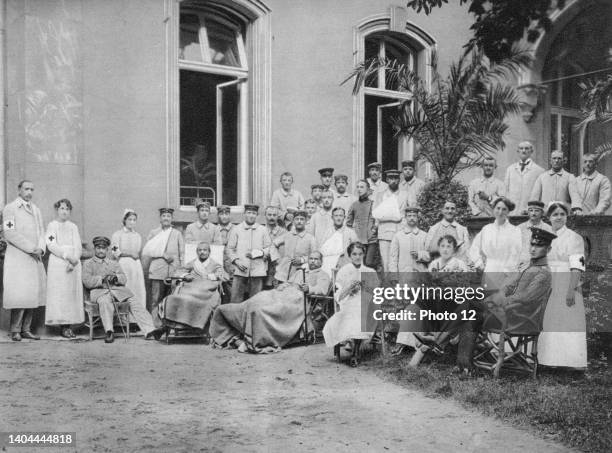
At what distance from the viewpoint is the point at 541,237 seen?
5844 millimetres

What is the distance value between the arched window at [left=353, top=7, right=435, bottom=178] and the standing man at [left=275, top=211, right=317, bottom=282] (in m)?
Result: 2.41

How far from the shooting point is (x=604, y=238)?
6906mm

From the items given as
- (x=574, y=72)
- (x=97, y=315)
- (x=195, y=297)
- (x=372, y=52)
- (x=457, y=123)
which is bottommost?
(x=97, y=315)

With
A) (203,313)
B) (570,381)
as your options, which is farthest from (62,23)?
(570,381)

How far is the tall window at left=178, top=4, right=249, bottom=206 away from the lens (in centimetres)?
963

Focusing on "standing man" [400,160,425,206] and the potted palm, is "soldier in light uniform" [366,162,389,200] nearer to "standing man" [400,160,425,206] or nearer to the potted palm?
"standing man" [400,160,425,206]

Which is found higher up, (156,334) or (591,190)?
(591,190)

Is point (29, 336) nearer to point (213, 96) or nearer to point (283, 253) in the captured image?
point (283, 253)

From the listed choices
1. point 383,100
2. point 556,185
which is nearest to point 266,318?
point 556,185

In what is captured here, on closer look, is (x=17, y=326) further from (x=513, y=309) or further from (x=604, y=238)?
(x=604, y=238)

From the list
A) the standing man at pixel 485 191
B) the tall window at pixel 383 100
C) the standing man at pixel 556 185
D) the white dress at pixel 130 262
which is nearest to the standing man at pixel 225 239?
the white dress at pixel 130 262

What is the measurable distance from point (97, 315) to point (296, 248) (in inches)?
98.1

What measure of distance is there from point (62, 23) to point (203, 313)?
3880 mm

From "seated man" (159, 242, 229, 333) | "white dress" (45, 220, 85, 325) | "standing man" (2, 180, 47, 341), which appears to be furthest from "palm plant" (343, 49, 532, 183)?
"standing man" (2, 180, 47, 341)
